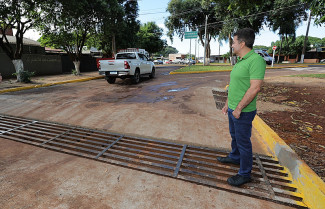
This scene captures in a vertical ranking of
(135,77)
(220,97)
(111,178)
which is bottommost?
(111,178)

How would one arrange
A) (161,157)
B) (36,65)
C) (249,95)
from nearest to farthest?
(249,95) → (161,157) → (36,65)

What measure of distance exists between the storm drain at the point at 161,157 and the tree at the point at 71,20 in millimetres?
10329

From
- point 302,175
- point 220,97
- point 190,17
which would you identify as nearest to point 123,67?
point 220,97

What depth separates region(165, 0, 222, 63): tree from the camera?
91.0 ft

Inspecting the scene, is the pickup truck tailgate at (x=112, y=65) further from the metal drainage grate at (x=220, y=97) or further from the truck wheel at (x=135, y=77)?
the metal drainage grate at (x=220, y=97)

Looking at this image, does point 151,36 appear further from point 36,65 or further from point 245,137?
point 245,137

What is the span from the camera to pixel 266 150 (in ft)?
10.3

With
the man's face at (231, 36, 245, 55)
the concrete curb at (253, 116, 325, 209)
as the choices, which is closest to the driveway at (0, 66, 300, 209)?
the concrete curb at (253, 116, 325, 209)

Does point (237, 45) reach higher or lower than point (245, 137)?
higher

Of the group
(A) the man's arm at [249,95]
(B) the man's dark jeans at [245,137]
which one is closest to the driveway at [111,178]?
(B) the man's dark jeans at [245,137]

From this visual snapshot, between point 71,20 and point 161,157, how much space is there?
14.4 metres

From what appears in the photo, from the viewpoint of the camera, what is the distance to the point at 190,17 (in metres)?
28.8

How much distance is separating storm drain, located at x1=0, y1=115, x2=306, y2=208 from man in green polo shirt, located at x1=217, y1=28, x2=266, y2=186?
0.24 meters

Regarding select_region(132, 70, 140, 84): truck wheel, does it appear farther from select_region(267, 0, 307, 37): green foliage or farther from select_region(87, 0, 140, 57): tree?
select_region(267, 0, 307, 37): green foliage
